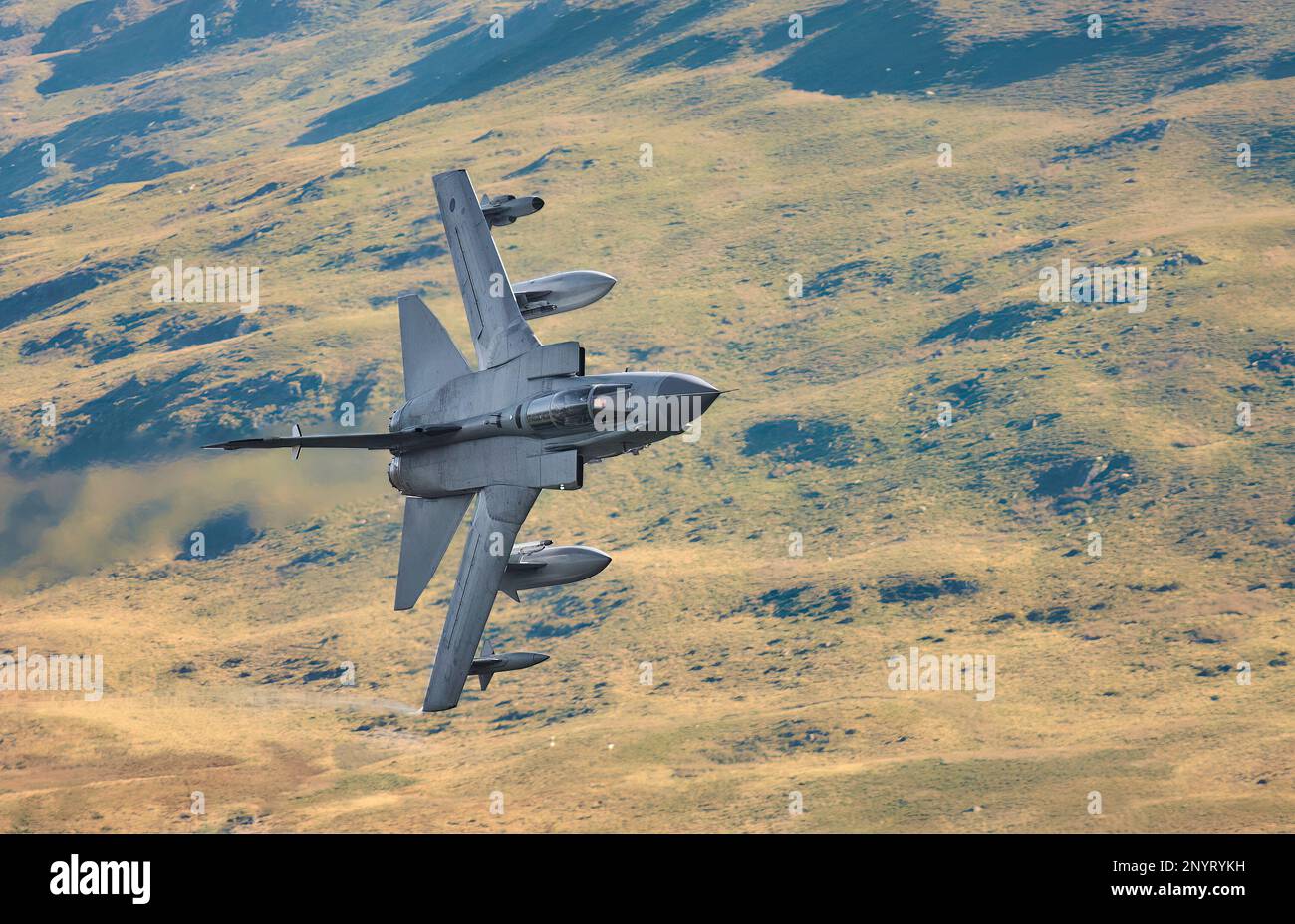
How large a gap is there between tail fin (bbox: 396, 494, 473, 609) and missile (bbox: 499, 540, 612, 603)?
254cm

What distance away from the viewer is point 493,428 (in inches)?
2245

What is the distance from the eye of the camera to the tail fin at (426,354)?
61188 millimetres

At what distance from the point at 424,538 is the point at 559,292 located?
9799mm

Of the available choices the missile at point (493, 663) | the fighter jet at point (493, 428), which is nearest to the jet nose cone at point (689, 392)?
the fighter jet at point (493, 428)

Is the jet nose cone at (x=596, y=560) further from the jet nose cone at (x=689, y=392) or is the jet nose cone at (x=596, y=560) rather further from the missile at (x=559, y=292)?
the missile at (x=559, y=292)

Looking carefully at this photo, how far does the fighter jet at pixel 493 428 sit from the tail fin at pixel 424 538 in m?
0.05

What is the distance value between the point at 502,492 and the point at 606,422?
Result: 6560mm

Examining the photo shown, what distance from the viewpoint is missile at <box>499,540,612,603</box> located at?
5803 centimetres

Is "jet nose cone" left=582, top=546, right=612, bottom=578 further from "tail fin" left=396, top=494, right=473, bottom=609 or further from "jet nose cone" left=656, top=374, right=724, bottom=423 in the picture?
"jet nose cone" left=656, top=374, right=724, bottom=423

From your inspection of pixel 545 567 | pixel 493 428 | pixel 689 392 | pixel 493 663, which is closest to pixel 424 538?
pixel 545 567

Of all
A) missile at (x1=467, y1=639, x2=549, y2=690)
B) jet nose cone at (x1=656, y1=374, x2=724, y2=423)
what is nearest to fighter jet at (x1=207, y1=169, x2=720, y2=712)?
jet nose cone at (x1=656, y1=374, x2=724, y2=423)
